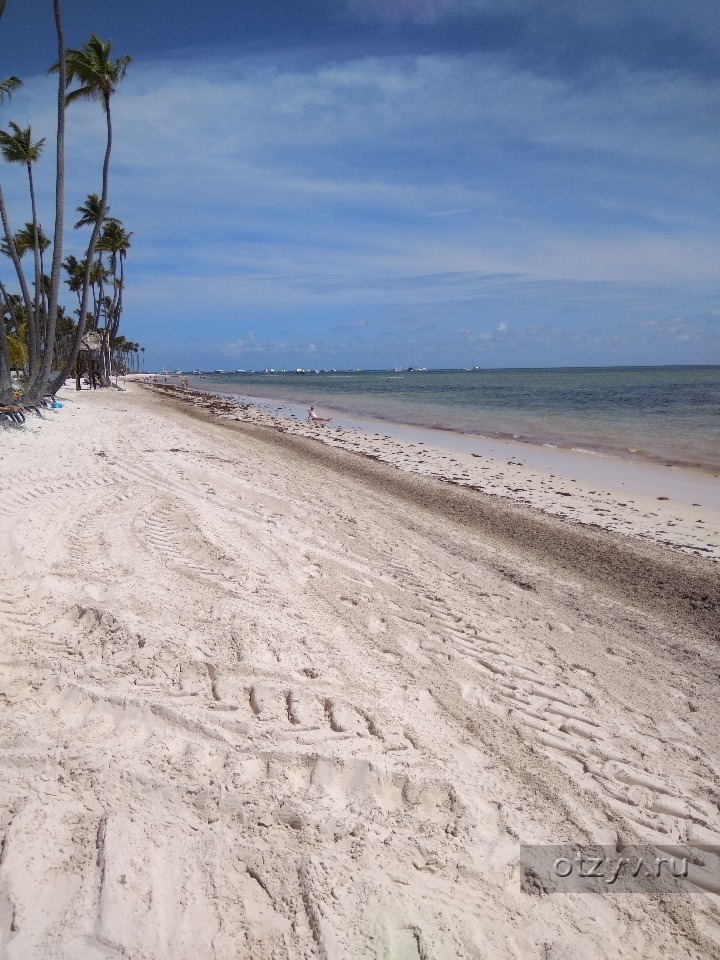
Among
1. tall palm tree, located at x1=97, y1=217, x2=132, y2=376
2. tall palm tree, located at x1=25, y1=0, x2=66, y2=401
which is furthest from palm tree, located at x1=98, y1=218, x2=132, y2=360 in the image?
tall palm tree, located at x1=25, y1=0, x2=66, y2=401

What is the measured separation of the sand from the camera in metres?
2.03

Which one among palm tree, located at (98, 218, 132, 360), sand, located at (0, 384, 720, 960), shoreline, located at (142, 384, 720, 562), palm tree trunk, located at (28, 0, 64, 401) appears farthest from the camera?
palm tree, located at (98, 218, 132, 360)

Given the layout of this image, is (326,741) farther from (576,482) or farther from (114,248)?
(114,248)

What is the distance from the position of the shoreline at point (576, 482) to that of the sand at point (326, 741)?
91.8 inches

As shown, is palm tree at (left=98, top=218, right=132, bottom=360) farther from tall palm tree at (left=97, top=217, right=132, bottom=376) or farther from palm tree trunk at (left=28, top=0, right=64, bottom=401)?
palm tree trunk at (left=28, top=0, right=64, bottom=401)

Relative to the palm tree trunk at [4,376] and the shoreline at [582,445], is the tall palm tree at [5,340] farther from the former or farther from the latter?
the shoreline at [582,445]

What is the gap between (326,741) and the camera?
113 inches

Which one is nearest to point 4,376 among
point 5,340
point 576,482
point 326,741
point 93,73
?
point 5,340

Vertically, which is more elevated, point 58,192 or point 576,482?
point 58,192

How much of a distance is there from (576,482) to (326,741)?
1000 cm

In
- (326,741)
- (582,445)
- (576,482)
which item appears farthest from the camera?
(582,445)

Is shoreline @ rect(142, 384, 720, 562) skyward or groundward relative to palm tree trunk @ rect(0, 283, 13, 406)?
groundward

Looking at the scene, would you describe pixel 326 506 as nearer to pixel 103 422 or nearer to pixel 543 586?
pixel 543 586

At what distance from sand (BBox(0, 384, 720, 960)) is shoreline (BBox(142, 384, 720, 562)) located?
233cm
